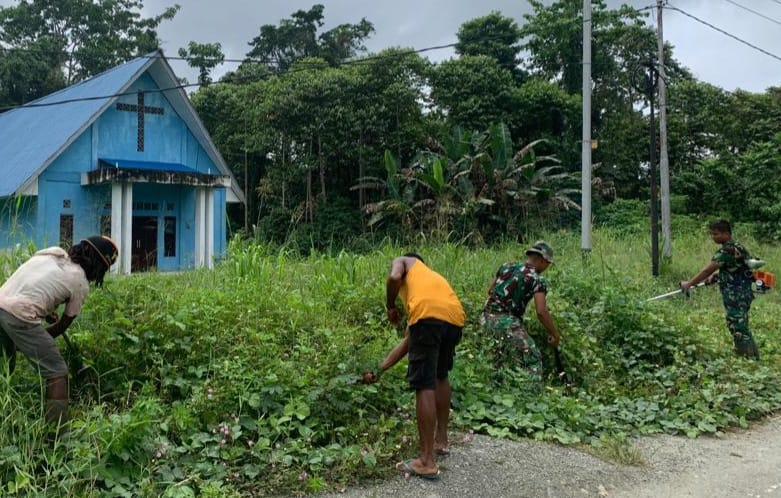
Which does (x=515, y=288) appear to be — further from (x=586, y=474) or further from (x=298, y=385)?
(x=298, y=385)

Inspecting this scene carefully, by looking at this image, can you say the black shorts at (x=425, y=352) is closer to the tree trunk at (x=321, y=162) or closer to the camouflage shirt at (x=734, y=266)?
the camouflage shirt at (x=734, y=266)

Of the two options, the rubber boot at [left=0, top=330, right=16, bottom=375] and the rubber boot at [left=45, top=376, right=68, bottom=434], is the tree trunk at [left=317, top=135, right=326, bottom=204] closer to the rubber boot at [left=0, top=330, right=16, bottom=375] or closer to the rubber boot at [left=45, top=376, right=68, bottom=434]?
the rubber boot at [left=0, top=330, right=16, bottom=375]

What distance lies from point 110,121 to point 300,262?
1234 cm

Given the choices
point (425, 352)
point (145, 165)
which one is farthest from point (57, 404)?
point (145, 165)

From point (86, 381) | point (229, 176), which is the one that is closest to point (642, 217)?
point (229, 176)

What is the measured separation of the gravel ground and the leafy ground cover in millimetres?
226

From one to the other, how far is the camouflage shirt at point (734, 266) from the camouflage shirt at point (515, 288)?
2.85 m

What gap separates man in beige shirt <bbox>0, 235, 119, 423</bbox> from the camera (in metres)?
3.87

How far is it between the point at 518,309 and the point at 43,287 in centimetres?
393

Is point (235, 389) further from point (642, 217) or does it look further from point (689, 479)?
point (642, 217)

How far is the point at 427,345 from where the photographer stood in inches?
158

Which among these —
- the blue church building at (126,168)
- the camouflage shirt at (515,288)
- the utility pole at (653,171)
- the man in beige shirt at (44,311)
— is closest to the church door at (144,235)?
the blue church building at (126,168)

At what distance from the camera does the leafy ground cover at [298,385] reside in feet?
12.4

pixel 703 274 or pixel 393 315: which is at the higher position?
pixel 703 274
